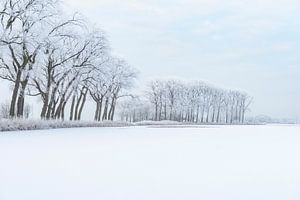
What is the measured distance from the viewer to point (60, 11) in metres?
30.8

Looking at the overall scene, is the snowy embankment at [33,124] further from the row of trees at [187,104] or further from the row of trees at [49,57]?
the row of trees at [187,104]

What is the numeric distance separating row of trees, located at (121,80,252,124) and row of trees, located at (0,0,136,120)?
126 ft

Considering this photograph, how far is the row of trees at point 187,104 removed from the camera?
9219 centimetres

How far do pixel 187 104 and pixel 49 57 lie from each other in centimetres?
6574

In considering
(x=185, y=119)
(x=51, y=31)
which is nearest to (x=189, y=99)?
(x=185, y=119)

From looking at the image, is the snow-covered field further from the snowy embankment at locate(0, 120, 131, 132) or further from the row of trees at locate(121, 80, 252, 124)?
the row of trees at locate(121, 80, 252, 124)

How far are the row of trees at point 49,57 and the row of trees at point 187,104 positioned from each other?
3835 cm

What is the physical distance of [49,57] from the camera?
114 ft

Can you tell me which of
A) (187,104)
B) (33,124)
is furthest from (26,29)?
(187,104)

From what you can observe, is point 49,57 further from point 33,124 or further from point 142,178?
point 142,178

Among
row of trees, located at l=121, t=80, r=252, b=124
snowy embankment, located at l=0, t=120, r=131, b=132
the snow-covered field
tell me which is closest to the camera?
the snow-covered field

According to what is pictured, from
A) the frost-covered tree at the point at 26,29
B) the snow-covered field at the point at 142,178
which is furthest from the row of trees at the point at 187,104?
the snow-covered field at the point at 142,178

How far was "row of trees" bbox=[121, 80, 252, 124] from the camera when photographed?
92.2 metres

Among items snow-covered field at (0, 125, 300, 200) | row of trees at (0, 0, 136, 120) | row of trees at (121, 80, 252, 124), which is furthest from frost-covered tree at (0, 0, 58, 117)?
row of trees at (121, 80, 252, 124)
